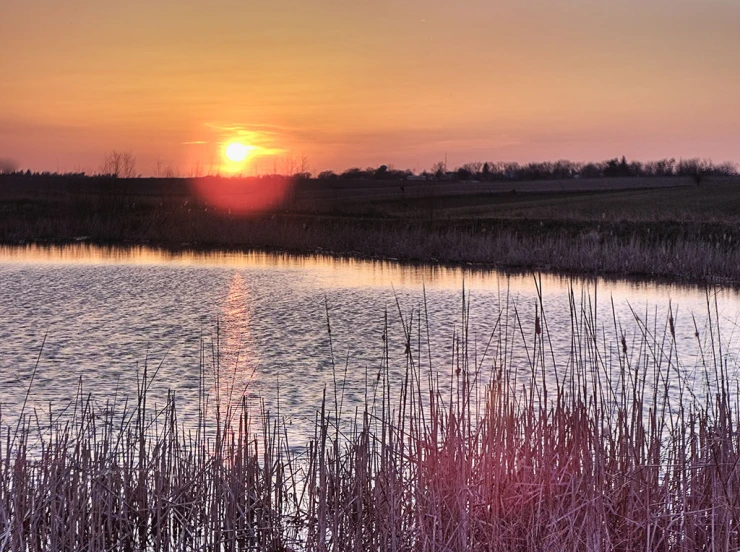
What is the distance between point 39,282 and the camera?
16.8 metres

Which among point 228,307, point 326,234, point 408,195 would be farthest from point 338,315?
point 408,195

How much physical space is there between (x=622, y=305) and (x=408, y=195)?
39.6 meters

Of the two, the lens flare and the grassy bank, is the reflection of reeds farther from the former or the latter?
the lens flare

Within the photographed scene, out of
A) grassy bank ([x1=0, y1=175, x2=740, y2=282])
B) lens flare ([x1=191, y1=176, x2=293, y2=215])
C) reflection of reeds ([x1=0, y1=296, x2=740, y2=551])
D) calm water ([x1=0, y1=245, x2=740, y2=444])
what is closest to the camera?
reflection of reeds ([x1=0, y1=296, x2=740, y2=551])

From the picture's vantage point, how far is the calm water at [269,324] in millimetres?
8055

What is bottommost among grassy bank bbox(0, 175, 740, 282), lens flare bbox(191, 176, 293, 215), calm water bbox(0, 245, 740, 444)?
calm water bbox(0, 245, 740, 444)

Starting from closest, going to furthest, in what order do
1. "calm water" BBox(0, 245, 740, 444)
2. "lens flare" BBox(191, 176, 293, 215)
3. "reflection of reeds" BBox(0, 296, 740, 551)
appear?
"reflection of reeds" BBox(0, 296, 740, 551)
"calm water" BBox(0, 245, 740, 444)
"lens flare" BBox(191, 176, 293, 215)

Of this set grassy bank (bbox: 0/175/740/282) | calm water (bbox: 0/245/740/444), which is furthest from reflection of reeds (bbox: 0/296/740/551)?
grassy bank (bbox: 0/175/740/282)

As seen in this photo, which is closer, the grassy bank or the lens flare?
the grassy bank

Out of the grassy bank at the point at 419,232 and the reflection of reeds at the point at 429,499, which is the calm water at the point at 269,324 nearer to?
the reflection of reeds at the point at 429,499

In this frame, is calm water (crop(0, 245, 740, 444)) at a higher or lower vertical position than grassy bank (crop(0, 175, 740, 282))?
lower

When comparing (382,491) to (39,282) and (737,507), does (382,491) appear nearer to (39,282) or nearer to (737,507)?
(737,507)

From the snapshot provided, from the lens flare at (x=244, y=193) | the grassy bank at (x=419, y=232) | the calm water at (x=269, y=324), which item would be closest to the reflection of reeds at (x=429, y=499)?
the calm water at (x=269, y=324)

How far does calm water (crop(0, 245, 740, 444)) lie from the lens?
317 inches
